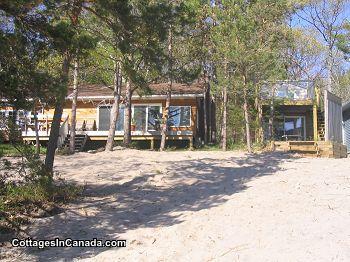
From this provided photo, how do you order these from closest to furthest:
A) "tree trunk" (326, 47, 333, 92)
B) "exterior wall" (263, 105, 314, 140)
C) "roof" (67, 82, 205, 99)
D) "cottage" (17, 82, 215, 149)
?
1. "cottage" (17, 82, 215, 149)
2. "roof" (67, 82, 205, 99)
3. "exterior wall" (263, 105, 314, 140)
4. "tree trunk" (326, 47, 333, 92)

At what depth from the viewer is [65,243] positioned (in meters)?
9.12

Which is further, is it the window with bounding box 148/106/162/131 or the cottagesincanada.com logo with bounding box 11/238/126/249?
the window with bounding box 148/106/162/131

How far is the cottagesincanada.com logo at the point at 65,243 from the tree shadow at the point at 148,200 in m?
0.20

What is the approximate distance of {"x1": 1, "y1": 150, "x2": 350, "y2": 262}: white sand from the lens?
25.2 feet

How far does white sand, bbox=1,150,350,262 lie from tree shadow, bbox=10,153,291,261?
0.9 inches

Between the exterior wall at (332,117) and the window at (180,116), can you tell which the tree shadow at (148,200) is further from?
the window at (180,116)

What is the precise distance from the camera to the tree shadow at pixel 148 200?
967 centimetres

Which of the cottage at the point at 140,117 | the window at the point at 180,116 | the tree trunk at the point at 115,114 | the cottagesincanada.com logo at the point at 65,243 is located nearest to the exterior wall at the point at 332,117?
the cottage at the point at 140,117

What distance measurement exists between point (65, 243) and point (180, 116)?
1840 centimetres

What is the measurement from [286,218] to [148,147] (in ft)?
60.5

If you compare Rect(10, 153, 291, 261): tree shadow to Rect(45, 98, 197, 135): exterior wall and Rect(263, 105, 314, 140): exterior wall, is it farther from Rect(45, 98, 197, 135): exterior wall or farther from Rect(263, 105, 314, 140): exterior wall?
Rect(263, 105, 314, 140): exterior wall

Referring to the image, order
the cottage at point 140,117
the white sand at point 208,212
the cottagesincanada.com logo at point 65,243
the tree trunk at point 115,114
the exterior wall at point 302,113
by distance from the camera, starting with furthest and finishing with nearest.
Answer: the exterior wall at point 302,113
the cottage at point 140,117
the tree trunk at point 115,114
the cottagesincanada.com logo at point 65,243
the white sand at point 208,212

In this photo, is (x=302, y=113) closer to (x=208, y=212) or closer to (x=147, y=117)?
(x=147, y=117)

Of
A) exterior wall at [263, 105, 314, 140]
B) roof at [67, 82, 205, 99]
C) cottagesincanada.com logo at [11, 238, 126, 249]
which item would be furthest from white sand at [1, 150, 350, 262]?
exterior wall at [263, 105, 314, 140]
